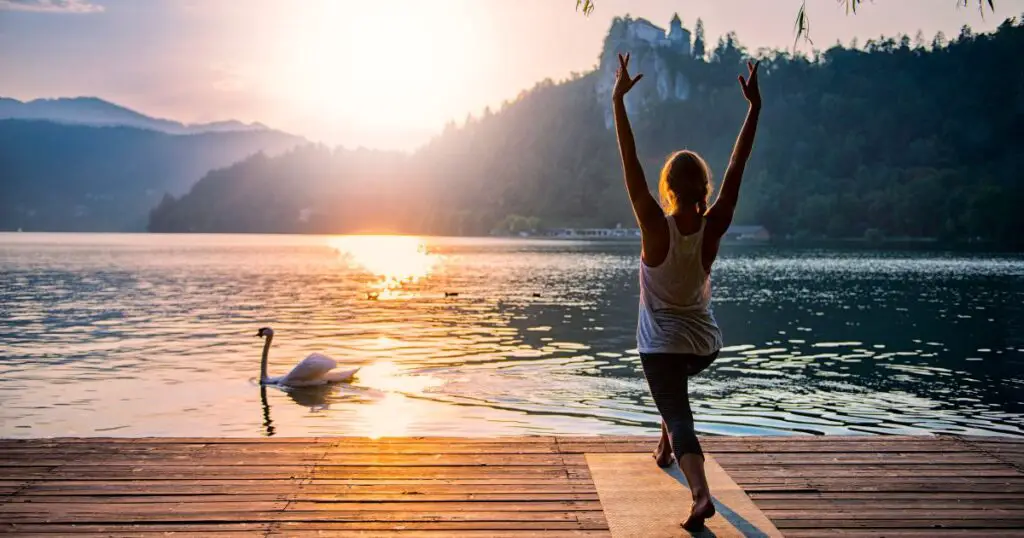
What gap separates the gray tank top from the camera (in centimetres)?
479

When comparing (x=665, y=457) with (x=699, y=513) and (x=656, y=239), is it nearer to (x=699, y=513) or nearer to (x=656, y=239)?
(x=699, y=513)

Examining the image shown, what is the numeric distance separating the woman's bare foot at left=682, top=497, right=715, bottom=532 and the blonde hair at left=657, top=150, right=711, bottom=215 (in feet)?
5.17

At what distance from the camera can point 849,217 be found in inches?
6575

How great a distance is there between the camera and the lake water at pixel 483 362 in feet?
46.7

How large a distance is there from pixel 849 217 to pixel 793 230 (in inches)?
473

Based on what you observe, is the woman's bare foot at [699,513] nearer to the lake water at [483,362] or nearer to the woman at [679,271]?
the woman at [679,271]

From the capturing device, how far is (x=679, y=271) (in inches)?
190

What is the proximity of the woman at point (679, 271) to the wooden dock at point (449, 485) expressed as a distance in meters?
0.65

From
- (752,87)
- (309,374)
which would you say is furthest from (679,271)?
(309,374)

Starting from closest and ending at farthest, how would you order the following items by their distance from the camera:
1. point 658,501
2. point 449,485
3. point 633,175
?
point 633,175 → point 658,501 → point 449,485

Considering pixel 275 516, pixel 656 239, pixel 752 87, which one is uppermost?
pixel 752 87

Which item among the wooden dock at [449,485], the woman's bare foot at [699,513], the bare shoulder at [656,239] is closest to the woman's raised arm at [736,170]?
the bare shoulder at [656,239]

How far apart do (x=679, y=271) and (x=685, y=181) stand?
49 centimetres

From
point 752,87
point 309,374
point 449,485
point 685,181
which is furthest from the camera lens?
point 309,374
